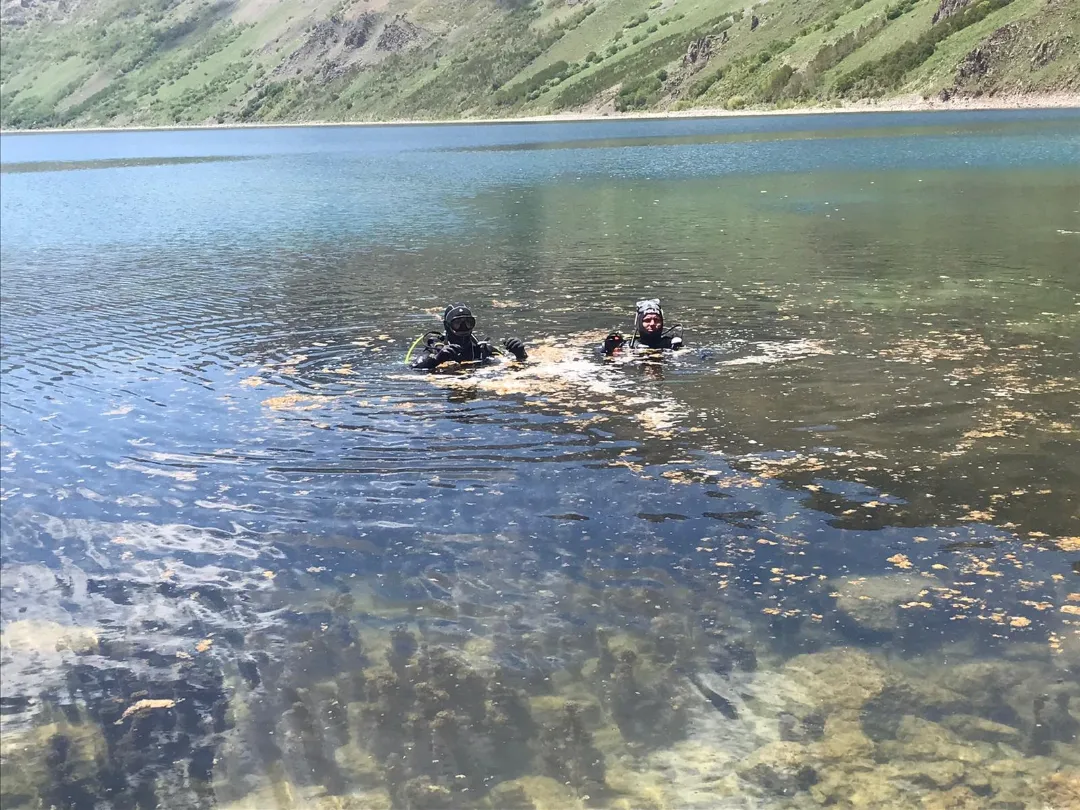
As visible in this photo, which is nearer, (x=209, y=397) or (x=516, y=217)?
(x=209, y=397)

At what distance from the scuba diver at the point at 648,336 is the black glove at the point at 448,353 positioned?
318 cm

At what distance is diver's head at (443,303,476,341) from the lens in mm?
21500

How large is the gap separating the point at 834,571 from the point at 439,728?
4944mm

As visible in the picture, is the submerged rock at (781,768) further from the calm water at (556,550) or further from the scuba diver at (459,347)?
the scuba diver at (459,347)

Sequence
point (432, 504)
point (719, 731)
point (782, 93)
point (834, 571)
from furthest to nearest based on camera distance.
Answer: point (782, 93) < point (432, 504) < point (834, 571) < point (719, 731)

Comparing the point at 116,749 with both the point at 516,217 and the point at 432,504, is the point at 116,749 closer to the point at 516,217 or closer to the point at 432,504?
the point at 432,504

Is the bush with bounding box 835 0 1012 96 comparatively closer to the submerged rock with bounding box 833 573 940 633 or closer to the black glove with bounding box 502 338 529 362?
the black glove with bounding box 502 338 529 362

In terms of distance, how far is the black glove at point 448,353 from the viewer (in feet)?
70.3

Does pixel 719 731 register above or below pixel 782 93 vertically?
below

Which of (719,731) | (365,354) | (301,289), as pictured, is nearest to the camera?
(719,731)

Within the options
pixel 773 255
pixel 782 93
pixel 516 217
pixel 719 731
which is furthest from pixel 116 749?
pixel 782 93

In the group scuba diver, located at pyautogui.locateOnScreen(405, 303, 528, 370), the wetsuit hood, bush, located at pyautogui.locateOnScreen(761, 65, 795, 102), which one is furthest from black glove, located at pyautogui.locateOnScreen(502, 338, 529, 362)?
bush, located at pyautogui.locateOnScreen(761, 65, 795, 102)

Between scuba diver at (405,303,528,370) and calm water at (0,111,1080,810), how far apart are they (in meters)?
0.69

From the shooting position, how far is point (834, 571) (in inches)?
450
